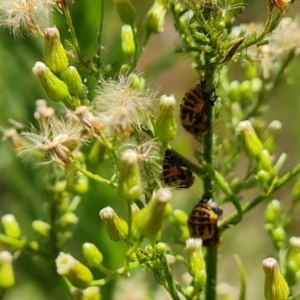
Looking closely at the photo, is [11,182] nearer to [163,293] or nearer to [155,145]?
[163,293]

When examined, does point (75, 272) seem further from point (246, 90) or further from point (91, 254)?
point (246, 90)

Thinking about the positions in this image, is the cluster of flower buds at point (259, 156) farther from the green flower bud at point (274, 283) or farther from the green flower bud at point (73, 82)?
the green flower bud at point (73, 82)

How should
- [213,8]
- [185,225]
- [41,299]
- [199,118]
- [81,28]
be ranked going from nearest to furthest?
[213,8], [199,118], [185,225], [81,28], [41,299]

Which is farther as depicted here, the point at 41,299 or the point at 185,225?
the point at 41,299

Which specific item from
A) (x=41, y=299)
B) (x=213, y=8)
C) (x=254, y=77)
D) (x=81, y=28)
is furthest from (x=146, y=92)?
(x=41, y=299)

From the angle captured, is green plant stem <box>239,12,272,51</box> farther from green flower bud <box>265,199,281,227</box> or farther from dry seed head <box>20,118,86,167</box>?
green flower bud <box>265,199,281,227</box>

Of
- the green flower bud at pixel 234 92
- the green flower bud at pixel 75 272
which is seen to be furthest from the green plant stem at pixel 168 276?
the green flower bud at pixel 234 92
